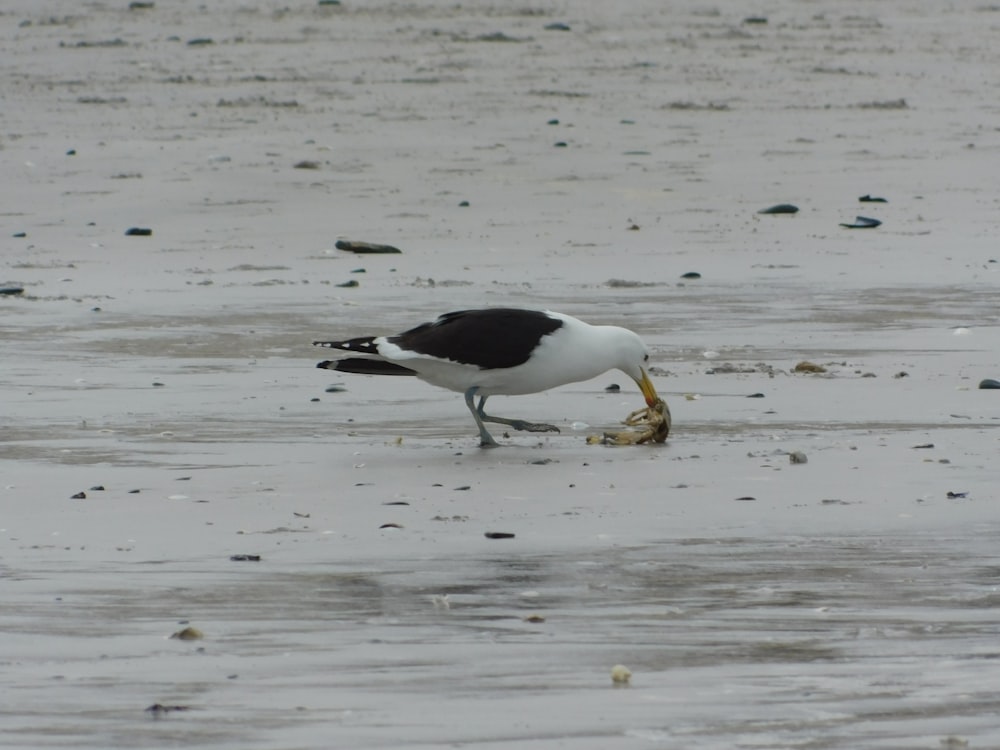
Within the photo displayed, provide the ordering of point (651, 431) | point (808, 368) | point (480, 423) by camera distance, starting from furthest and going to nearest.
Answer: point (808, 368) < point (480, 423) < point (651, 431)

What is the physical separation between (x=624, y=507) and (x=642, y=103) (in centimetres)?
1375

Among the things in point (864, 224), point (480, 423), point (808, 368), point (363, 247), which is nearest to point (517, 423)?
point (480, 423)

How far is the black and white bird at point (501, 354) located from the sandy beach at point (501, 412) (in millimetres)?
283

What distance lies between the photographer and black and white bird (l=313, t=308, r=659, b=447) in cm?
832

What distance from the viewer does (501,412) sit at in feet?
31.1

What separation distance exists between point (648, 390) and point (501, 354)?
63 cm

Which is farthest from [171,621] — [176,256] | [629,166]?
[629,166]

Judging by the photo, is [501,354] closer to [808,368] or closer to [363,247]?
[808,368]

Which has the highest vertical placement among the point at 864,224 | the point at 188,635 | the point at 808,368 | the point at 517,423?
the point at 188,635

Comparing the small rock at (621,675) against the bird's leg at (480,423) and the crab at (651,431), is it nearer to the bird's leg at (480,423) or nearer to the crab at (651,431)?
the crab at (651,431)

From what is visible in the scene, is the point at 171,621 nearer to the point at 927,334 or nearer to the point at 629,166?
the point at 927,334

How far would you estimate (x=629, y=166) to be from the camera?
1761 cm

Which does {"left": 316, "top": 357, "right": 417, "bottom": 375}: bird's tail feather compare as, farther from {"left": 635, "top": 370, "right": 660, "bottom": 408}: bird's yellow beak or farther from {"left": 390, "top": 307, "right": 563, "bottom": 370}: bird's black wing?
{"left": 635, "top": 370, "right": 660, "bottom": 408}: bird's yellow beak

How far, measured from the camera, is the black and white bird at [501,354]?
832 centimetres
